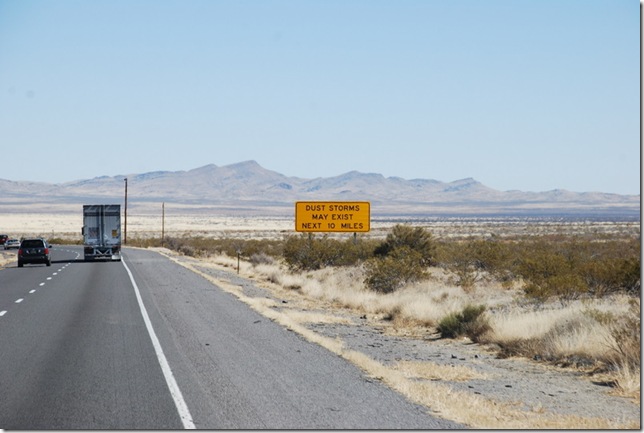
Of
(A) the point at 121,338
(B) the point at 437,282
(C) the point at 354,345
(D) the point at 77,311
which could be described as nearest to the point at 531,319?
(C) the point at 354,345

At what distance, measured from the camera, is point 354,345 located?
52.5 feet

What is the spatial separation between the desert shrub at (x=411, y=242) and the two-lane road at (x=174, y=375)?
20256 millimetres

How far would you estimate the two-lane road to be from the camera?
29.0 feet

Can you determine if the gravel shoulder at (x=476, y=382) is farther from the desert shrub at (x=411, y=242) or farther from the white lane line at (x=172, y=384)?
the desert shrub at (x=411, y=242)

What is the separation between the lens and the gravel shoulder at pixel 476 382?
9281 millimetres

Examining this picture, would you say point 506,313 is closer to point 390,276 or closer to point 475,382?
point 475,382

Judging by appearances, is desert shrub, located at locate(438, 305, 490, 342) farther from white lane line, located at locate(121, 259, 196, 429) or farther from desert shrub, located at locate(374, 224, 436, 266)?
desert shrub, located at locate(374, 224, 436, 266)

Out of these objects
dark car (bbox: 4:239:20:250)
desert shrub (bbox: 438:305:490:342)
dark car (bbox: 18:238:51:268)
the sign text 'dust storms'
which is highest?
the sign text 'dust storms'

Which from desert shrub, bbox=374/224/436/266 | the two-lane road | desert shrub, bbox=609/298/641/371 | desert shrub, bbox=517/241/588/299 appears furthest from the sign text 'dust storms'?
desert shrub, bbox=609/298/641/371

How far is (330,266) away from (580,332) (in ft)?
92.5

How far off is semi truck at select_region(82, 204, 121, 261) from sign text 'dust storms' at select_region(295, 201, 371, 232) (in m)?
14.2

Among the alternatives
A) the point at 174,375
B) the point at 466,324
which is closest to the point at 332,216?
the point at 466,324

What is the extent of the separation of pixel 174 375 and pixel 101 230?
129ft

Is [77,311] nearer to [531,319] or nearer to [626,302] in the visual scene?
[531,319]
